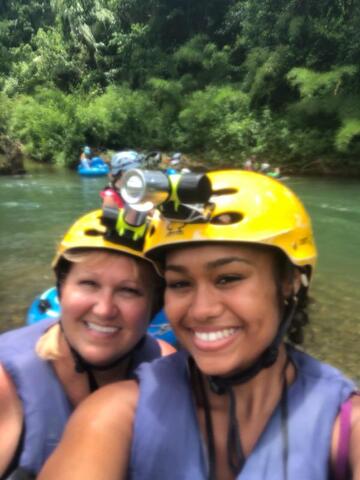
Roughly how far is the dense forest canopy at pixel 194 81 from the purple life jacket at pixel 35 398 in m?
16.3

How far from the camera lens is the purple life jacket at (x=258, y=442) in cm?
140

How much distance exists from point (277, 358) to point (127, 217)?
750mm

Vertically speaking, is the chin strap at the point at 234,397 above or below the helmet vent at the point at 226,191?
below

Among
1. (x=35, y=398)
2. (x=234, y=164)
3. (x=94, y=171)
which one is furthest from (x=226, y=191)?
(x=234, y=164)

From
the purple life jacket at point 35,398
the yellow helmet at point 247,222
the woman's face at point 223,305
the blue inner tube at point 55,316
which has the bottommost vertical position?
the blue inner tube at point 55,316

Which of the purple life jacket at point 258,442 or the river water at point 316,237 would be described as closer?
the purple life jacket at point 258,442

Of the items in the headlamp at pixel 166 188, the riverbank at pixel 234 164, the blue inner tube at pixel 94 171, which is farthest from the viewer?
the blue inner tube at pixel 94 171

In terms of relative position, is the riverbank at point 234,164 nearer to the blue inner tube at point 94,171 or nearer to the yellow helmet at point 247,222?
the blue inner tube at point 94,171

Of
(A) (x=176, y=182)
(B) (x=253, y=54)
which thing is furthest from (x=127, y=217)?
(B) (x=253, y=54)

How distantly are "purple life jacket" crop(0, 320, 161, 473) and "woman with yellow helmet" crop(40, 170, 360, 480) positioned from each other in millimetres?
529

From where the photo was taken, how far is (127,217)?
78.0 inches

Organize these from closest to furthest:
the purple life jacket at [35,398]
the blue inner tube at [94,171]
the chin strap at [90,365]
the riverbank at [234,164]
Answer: the purple life jacket at [35,398], the chin strap at [90,365], the riverbank at [234,164], the blue inner tube at [94,171]

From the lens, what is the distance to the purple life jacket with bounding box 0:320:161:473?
1.92 m

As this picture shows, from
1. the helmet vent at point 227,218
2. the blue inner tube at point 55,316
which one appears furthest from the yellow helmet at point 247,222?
the blue inner tube at point 55,316
